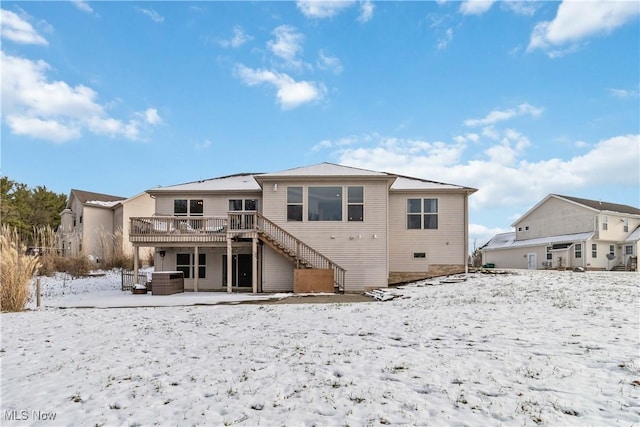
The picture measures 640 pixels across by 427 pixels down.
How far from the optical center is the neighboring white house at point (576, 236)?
27500 millimetres

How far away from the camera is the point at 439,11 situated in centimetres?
1445

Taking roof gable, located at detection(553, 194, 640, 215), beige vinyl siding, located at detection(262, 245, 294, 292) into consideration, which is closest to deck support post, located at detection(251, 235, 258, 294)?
beige vinyl siding, located at detection(262, 245, 294, 292)

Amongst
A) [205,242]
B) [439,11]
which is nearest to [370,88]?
[439,11]

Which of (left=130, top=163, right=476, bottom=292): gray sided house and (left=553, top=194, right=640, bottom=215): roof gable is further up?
(left=553, top=194, right=640, bottom=215): roof gable

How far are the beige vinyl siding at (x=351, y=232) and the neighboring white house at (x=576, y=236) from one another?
18.6 meters

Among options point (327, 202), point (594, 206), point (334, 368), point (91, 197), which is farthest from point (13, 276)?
point (594, 206)

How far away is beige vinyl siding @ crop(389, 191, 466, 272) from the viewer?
18297 mm

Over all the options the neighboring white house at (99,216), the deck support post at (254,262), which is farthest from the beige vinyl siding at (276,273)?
the neighboring white house at (99,216)

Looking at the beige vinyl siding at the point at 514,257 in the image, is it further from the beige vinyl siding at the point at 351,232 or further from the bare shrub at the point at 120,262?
the bare shrub at the point at 120,262

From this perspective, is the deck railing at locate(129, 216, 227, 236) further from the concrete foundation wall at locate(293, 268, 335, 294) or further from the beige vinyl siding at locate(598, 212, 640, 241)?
the beige vinyl siding at locate(598, 212, 640, 241)

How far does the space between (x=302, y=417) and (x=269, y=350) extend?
2514 mm

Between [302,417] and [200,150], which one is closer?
[302,417]

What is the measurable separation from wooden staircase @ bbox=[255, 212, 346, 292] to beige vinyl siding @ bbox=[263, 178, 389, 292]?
371 mm

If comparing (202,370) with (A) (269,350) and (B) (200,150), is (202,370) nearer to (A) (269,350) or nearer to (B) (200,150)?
(A) (269,350)
